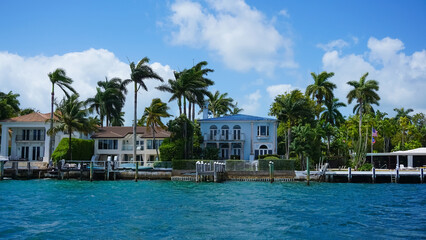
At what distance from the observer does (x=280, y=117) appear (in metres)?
58.2

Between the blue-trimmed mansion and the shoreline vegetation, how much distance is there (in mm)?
1749

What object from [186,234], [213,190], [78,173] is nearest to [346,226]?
[186,234]

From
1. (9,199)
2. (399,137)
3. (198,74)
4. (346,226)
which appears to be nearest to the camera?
(346,226)

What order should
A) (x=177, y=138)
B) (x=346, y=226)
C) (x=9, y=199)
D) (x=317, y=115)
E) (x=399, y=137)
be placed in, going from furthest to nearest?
(x=399, y=137) < (x=317, y=115) < (x=177, y=138) < (x=9, y=199) < (x=346, y=226)

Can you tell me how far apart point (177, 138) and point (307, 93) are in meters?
25.2

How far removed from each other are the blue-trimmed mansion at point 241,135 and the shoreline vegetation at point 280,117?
1.75 meters

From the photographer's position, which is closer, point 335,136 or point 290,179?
point 290,179

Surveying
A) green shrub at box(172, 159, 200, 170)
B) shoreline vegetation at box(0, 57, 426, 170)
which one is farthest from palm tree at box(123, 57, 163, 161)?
green shrub at box(172, 159, 200, 170)

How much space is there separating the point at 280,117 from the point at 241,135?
19.7 feet

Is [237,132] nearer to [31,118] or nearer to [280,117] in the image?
[280,117]

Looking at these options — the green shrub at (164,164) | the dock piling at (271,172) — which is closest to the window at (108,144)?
the green shrub at (164,164)

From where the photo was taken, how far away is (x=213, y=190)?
116 feet

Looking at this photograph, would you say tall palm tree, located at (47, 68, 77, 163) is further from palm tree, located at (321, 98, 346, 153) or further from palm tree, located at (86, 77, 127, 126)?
palm tree, located at (321, 98, 346, 153)

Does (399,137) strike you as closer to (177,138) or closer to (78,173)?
(177,138)
